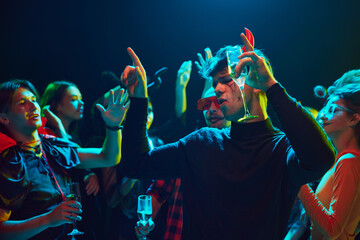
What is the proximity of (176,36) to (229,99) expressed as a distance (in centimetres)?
299

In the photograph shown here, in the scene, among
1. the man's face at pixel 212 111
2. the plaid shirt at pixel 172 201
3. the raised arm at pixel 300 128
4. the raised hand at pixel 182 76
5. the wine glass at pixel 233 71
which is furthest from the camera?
the raised hand at pixel 182 76

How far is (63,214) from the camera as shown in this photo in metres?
1.88

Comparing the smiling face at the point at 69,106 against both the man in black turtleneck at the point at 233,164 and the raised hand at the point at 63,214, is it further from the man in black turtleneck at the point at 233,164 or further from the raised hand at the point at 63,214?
the man in black turtleneck at the point at 233,164

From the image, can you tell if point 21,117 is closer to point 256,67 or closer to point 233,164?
point 233,164

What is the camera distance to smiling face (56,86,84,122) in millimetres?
3273

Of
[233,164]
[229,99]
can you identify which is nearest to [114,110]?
[229,99]

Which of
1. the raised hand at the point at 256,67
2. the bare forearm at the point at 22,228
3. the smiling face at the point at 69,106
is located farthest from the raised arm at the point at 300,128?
the smiling face at the point at 69,106

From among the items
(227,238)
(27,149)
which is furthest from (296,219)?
(27,149)

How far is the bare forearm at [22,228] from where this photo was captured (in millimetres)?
1876

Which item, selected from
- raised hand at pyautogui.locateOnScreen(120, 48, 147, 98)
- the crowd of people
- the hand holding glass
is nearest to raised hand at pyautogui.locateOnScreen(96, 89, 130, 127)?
the crowd of people

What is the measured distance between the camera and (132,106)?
5.41 ft

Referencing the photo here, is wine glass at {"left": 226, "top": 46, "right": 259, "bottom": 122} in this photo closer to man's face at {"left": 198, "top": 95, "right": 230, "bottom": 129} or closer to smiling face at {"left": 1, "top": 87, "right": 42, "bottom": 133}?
man's face at {"left": 198, "top": 95, "right": 230, "bottom": 129}

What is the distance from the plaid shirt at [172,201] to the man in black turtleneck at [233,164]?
0.71 metres

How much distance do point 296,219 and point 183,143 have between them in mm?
1407
